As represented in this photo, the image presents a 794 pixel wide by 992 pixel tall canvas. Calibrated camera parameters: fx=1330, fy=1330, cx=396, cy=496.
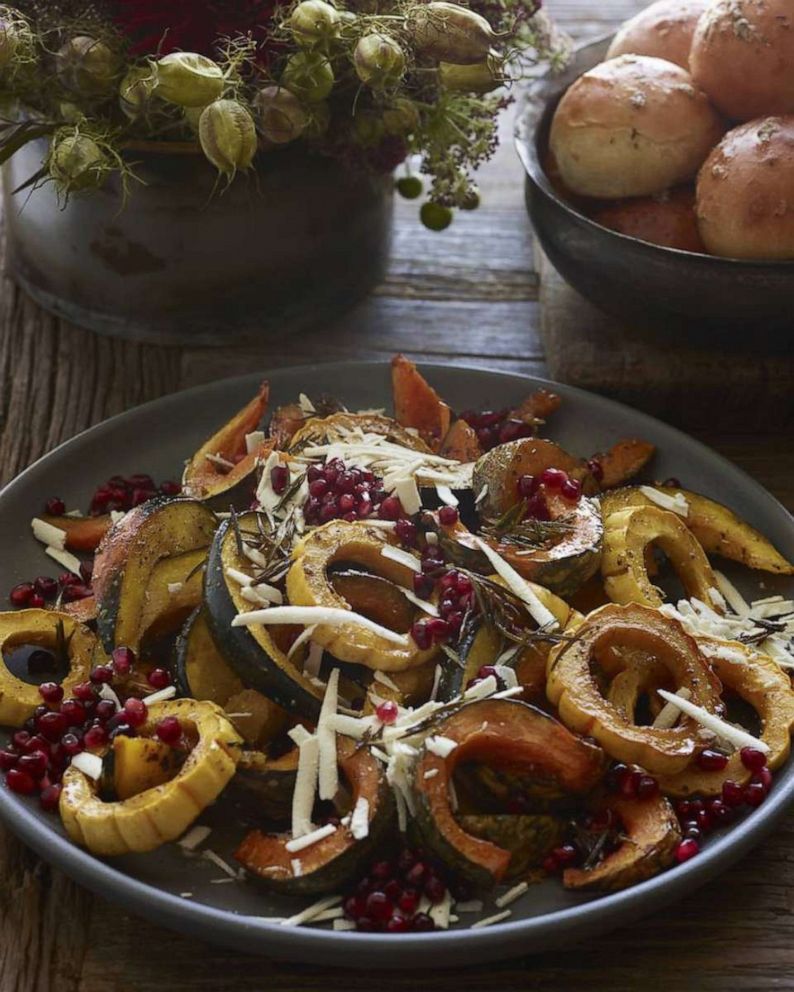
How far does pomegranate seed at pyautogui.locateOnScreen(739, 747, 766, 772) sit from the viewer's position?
1.82 metres

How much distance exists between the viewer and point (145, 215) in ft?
9.05

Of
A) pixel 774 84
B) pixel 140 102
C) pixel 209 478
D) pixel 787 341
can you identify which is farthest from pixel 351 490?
pixel 774 84

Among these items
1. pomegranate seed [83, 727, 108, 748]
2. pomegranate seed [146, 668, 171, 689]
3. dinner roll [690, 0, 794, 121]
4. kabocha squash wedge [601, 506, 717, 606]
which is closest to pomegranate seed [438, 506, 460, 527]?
kabocha squash wedge [601, 506, 717, 606]

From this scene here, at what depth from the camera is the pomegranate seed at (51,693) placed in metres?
1.93

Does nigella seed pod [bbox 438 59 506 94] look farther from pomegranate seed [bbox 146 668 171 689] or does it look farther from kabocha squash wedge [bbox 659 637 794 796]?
pomegranate seed [bbox 146 668 171 689]

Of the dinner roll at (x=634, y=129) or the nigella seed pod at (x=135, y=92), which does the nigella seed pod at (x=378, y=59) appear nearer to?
the nigella seed pod at (x=135, y=92)

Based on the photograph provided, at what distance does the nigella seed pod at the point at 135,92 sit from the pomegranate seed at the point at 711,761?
4.72ft

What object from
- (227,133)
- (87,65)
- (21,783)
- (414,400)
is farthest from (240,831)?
(87,65)

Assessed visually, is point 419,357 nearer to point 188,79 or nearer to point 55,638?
point 188,79

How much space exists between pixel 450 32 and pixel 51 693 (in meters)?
1.31

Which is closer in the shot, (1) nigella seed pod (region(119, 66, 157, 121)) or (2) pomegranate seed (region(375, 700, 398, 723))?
(2) pomegranate seed (region(375, 700, 398, 723))

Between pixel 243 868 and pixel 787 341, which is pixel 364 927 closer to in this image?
pixel 243 868

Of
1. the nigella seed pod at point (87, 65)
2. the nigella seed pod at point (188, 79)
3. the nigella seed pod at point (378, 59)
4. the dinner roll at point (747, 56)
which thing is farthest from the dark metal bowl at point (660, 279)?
the nigella seed pod at point (87, 65)

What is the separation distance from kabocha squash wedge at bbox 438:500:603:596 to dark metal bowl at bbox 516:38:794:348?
0.63 m
